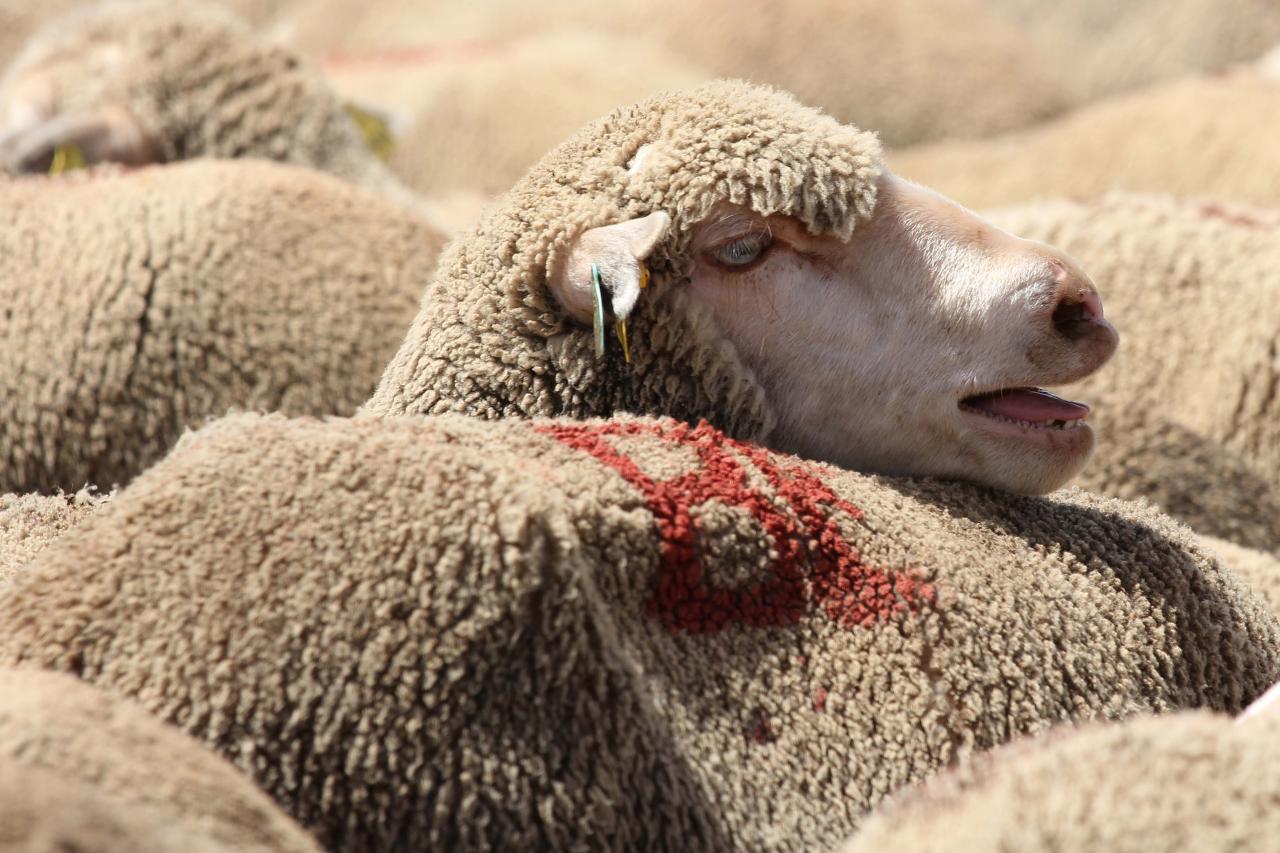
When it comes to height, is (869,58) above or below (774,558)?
below

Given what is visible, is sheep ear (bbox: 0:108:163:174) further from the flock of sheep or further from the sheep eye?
the sheep eye

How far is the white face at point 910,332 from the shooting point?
131 inches

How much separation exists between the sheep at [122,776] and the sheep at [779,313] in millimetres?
1077

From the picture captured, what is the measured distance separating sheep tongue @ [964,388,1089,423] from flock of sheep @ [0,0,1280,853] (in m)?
0.02

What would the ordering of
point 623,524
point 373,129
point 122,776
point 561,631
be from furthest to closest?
point 373,129, point 623,524, point 561,631, point 122,776

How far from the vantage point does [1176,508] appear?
4.75 metres

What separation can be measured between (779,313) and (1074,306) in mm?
550

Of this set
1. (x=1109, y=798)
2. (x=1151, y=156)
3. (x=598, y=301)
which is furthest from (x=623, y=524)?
(x=1151, y=156)

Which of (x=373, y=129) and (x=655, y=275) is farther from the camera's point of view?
(x=373, y=129)

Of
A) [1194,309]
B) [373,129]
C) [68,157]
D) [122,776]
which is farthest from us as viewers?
[373,129]

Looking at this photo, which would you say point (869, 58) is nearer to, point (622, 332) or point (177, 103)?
point (177, 103)

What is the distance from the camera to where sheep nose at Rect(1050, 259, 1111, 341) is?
3.31 m

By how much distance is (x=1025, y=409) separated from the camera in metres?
3.41

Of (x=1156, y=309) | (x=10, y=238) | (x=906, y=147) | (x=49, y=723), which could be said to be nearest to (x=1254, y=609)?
(x=49, y=723)
